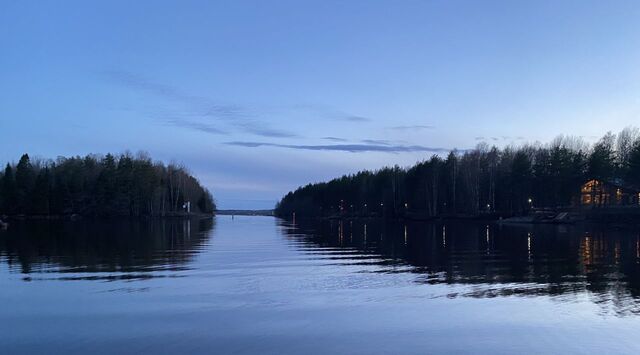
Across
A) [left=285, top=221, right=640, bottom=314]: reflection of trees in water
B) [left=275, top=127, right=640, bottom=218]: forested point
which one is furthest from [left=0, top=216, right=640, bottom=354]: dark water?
A: [left=275, top=127, right=640, bottom=218]: forested point

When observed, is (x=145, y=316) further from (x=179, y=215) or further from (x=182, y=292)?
(x=179, y=215)

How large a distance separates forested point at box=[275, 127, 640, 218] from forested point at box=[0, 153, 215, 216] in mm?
66762

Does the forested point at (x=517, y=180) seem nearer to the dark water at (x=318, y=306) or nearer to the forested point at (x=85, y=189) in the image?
the forested point at (x=85, y=189)

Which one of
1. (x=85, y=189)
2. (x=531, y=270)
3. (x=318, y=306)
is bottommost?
(x=531, y=270)

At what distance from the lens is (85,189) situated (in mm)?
141375

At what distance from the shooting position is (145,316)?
14289mm

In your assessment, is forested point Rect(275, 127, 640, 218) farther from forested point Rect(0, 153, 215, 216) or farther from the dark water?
the dark water

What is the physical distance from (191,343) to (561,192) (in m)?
108

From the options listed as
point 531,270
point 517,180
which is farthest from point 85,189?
point 531,270

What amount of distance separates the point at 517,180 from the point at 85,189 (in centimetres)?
10634

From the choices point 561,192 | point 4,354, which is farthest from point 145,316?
point 561,192

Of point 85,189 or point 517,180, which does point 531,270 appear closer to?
point 517,180

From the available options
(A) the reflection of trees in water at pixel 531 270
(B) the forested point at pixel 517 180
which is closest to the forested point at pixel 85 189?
(B) the forested point at pixel 517 180

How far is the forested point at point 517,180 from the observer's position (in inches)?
4006
